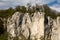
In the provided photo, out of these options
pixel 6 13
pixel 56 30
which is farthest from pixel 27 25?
pixel 6 13

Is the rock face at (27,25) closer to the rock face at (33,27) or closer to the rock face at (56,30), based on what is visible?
the rock face at (33,27)

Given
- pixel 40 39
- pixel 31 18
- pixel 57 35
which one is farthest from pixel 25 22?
pixel 57 35

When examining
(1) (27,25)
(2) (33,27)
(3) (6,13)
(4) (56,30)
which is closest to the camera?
(4) (56,30)

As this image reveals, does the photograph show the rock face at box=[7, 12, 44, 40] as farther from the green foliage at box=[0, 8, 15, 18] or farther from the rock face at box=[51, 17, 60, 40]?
the green foliage at box=[0, 8, 15, 18]

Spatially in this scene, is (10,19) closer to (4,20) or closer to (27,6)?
(4,20)

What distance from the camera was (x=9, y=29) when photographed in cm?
7406

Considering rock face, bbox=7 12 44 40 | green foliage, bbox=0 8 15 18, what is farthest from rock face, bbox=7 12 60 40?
green foliage, bbox=0 8 15 18

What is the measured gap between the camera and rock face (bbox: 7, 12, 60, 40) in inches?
2393

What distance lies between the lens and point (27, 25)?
71.2 meters

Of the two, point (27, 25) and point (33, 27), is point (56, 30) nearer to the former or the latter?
point (33, 27)

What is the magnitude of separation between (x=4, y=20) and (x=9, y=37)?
546 inches

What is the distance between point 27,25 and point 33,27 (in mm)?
3905

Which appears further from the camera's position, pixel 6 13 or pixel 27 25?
pixel 6 13

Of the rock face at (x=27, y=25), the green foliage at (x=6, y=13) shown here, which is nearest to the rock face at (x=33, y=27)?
the rock face at (x=27, y=25)
